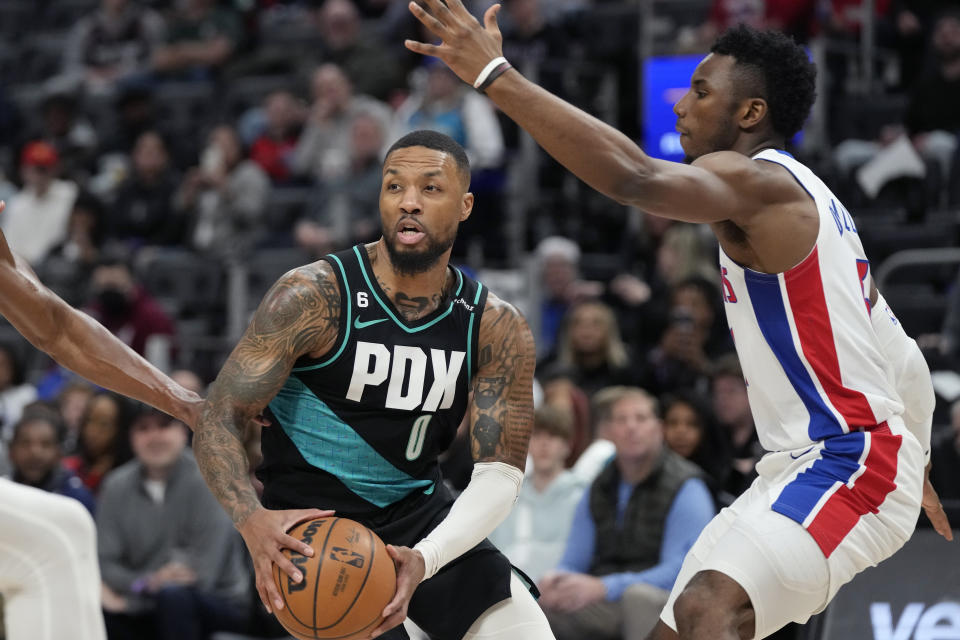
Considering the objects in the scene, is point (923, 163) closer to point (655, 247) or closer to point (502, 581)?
point (655, 247)

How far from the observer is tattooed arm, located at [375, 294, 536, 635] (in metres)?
4.53

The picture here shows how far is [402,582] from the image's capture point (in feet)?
13.8

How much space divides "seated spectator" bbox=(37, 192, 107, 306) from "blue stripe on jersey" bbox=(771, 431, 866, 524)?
8.99 meters

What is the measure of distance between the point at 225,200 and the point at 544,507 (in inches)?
246

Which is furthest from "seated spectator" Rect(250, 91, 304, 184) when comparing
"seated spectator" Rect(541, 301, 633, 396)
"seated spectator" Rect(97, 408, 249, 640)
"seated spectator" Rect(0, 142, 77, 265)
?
"seated spectator" Rect(97, 408, 249, 640)

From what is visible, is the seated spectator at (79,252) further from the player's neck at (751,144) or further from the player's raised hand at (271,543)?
the player's neck at (751,144)

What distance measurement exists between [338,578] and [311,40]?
40.0 feet

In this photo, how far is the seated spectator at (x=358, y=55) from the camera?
13406 millimetres

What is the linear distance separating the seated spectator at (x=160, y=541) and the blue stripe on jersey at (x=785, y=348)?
4814 millimetres

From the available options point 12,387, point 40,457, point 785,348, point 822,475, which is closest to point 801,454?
point 822,475

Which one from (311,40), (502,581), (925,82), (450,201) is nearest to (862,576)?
(502,581)

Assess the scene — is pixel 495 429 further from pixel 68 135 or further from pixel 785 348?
pixel 68 135

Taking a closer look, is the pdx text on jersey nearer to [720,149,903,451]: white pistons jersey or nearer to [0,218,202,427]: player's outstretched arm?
[0,218,202,427]: player's outstretched arm

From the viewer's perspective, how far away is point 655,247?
11000 mm
